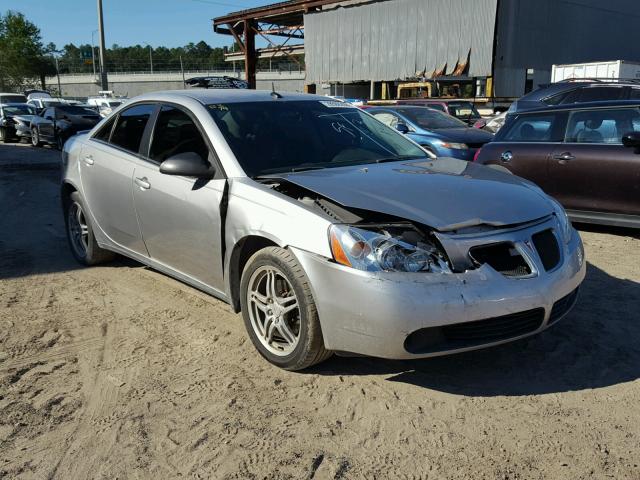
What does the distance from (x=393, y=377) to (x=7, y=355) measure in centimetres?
244

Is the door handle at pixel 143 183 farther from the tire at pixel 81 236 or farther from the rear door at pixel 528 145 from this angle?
the rear door at pixel 528 145

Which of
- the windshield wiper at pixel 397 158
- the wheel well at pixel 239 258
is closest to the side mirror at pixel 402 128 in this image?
the windshield wiper at pixel 397 158

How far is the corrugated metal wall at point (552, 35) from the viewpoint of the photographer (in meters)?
A: 24.9

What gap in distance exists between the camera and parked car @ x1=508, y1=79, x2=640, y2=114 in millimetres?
11242

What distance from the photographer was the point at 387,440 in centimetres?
273

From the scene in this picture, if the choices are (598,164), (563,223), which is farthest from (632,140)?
(563,223)

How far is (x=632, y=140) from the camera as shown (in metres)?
6.08

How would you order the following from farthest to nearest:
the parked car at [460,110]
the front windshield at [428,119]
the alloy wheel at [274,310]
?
1. the parked car at [460,110]
2. the front windshield at [428,119]
3. the alloy wheel at [274,310]

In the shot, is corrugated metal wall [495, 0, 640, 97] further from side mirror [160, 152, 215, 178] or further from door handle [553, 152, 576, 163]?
side mirror [160, 152, 215, 178]

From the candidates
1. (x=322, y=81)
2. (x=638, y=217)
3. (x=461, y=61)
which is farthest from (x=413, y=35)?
(x=638, y=217)

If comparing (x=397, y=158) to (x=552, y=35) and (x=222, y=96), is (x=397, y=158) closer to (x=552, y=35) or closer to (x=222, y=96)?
(x=222, y=96)

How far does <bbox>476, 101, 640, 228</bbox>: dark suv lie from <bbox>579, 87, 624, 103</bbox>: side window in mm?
5028

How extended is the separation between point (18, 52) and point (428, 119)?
188 ft

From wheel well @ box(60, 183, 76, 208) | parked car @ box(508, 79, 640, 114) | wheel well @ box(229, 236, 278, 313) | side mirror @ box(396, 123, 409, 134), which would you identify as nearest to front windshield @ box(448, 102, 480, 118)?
parked car @ box(508, 79, 640, 114)
